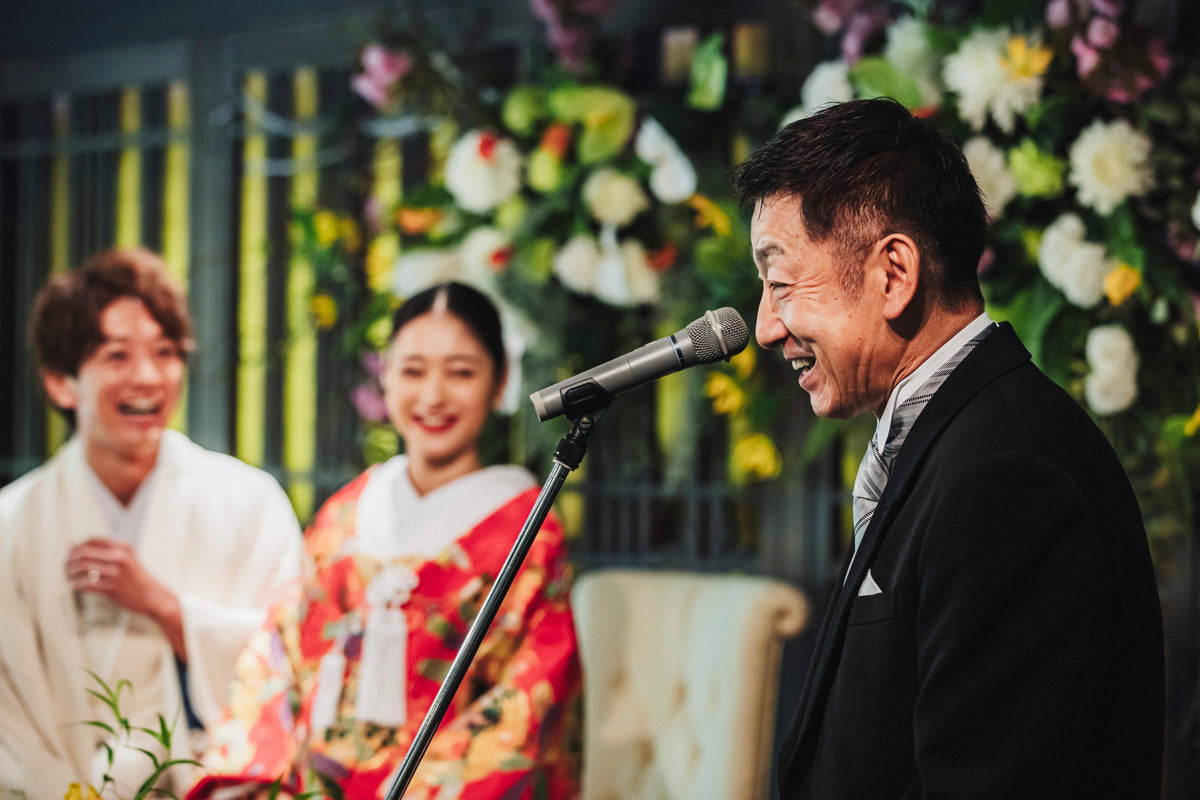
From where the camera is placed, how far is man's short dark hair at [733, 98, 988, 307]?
1.08m

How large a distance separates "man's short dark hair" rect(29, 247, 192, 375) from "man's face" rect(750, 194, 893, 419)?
1.49 meters

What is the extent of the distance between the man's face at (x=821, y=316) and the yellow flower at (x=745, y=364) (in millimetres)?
1287

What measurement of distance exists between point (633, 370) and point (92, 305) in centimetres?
150

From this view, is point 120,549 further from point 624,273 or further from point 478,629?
point 478,629

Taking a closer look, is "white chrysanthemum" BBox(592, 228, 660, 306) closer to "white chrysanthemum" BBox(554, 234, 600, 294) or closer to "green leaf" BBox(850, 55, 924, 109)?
"white chrysanthemum" BBox(554, 234, 600, 294)

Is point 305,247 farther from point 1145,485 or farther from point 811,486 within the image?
point 1145,485

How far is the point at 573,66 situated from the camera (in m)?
2.63

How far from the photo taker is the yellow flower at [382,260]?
2840mm

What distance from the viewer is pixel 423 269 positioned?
8.70 feet

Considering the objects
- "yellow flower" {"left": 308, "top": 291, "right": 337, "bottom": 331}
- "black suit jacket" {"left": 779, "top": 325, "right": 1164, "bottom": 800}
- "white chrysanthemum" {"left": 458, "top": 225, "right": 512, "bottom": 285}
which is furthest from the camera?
"yellow flower" {"left": 308, "top": 291, "right": 337, "bottom": 331}

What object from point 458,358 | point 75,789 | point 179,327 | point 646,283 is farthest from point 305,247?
point 75,789

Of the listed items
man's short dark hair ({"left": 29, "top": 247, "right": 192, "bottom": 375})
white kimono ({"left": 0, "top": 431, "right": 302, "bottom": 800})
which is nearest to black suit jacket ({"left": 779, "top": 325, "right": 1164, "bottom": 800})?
white kimono ({"left": 0, "top": 431, "right": 302, "bottom": 800})

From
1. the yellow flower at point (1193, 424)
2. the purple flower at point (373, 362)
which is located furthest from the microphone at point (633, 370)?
the purple flower at point (373, 362)

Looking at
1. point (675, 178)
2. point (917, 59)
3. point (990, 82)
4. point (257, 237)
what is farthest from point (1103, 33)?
point (257, 237)
